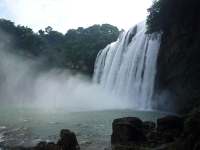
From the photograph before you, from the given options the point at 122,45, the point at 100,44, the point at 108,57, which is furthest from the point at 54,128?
the point at 100,44

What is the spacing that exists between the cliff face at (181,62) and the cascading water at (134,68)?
1.47 metres

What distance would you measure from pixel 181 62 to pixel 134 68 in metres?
8.64

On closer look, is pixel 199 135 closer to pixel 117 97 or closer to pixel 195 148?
pixel 195 148

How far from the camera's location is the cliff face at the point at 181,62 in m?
24.1

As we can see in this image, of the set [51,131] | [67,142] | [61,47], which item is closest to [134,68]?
[51,131]

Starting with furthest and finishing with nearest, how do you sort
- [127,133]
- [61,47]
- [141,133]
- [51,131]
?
[61,47]
[51,131]
[141,133]
[127,133]

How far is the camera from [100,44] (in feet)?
187

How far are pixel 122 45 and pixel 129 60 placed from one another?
3.89 m

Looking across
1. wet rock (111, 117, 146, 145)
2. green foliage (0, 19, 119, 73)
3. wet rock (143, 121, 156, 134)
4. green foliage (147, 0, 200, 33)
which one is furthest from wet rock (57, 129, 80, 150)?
green foliage (0, 19, 119, 73)

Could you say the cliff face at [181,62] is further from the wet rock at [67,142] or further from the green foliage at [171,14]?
the wet rock at [67,142]

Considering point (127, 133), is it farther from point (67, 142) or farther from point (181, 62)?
point (181, 62)

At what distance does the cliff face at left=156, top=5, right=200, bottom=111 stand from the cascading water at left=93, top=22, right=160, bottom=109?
1472 mm

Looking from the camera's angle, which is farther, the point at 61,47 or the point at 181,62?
the point at 61,47

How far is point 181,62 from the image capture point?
85.4ft
